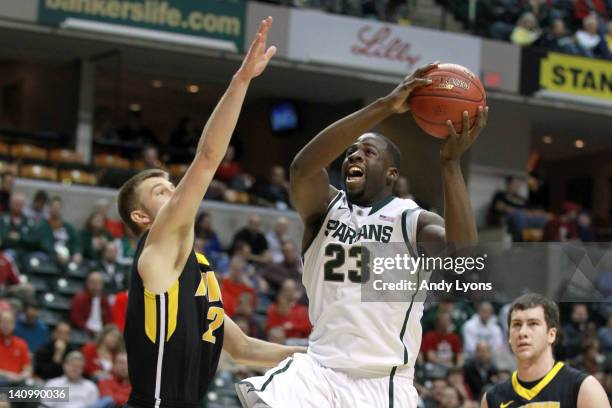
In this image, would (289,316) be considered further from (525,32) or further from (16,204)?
(525,32)

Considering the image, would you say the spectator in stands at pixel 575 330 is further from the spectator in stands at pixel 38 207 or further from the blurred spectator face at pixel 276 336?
the spectator in stands at pixel 38 207

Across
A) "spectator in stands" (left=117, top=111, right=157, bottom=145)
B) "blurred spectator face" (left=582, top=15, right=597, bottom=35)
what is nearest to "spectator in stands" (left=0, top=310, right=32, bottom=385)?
"spectator in stands" (left=117, top=111, right=157, bottom=145)

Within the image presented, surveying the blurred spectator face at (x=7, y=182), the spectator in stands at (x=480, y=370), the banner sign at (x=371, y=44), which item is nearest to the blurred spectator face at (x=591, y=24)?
the banner sign at (x=371, y=44)

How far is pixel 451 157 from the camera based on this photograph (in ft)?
15.6

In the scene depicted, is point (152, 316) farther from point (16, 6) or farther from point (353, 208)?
point (16, 6)

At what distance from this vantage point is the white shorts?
16.6 feet

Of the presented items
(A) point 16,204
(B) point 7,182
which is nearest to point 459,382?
(A) point 16,204

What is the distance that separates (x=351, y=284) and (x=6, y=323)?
20.9 ft

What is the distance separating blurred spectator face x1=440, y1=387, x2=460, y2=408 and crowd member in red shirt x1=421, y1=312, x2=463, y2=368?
1.53m

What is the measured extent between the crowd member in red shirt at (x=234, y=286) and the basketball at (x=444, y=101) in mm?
8477

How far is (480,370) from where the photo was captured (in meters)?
13.5

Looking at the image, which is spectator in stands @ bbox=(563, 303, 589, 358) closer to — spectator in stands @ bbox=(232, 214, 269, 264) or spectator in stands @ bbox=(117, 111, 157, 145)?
spectator in stands @ bbox=(232, 214, 269, 264)

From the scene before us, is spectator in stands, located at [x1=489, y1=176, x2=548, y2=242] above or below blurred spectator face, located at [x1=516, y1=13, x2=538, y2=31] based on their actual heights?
below

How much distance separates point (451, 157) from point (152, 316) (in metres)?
1.37
